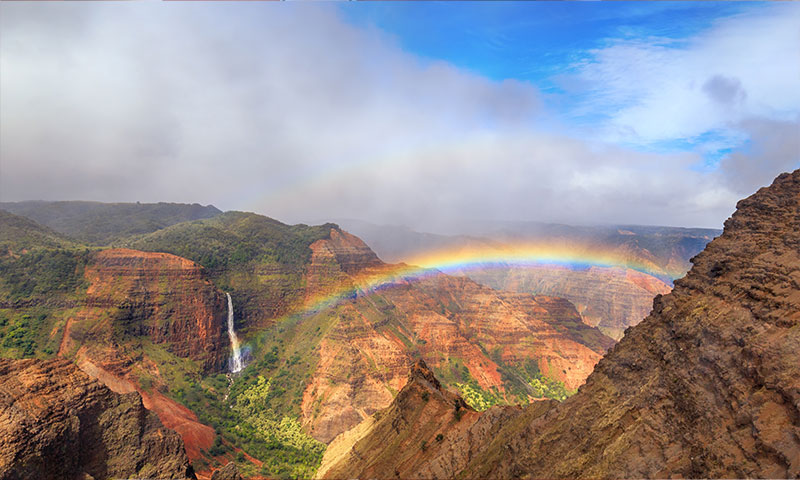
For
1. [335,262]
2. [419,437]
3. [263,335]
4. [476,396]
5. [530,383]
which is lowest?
[530,383]

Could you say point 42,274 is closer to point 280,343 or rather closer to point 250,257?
point 250,257

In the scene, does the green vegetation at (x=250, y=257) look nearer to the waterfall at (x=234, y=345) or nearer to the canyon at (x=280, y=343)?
the canyon at (x=280, y=343)

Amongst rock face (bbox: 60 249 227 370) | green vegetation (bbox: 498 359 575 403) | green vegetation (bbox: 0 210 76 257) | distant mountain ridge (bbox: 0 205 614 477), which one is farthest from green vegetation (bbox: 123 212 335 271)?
green vegetation (bbox: 498 359 575 403)

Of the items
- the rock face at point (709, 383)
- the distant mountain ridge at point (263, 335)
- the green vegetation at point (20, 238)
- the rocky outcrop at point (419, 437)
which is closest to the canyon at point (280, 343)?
the rocky outcrop at point (419, 437)

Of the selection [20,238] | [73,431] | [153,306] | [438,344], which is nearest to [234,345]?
[153,306]

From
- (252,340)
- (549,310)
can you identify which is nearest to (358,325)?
(252,340)

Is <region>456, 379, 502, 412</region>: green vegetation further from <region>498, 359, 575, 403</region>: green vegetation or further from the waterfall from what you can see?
the waterfall
